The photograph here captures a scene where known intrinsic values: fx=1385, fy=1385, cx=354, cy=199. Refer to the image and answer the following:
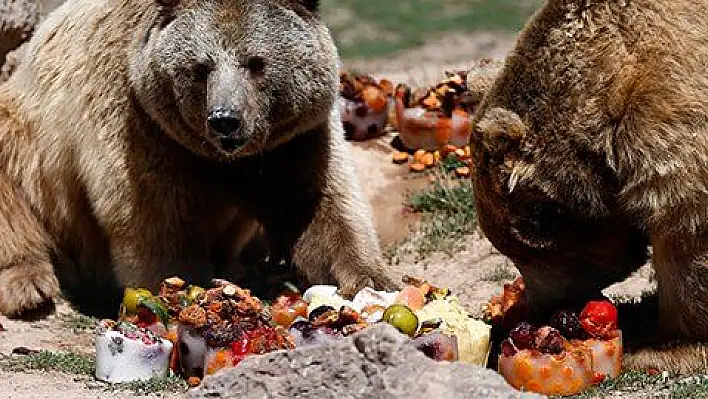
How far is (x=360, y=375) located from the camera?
162 inches

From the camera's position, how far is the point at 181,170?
680cm

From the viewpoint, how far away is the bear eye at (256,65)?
6.39m

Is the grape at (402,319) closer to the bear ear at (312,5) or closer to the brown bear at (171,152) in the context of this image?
the brown bear at (171,152)

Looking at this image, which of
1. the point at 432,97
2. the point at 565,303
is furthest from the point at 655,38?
the point at 432,97

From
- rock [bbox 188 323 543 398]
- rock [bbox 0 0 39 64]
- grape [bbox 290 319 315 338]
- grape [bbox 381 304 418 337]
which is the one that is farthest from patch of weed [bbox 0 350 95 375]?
rock [bbox 0 0 39 64]

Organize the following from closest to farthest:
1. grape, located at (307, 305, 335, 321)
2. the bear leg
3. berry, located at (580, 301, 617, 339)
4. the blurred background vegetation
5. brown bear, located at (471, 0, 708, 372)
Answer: brown bear, located at (471, 0, 708, 372) < berry, located at (580, 301, 617, 339) < grape, located at (307, 305, 335, 321) < the bear leg < the blurred background vegetation

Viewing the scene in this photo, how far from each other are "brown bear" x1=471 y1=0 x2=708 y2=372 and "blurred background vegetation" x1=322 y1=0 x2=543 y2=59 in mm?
7796

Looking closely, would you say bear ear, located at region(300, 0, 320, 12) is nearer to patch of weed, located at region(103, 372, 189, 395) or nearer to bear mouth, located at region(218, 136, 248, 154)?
bear mouth, located at region(218, 136, 248, 154)

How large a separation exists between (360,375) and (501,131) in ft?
5.37

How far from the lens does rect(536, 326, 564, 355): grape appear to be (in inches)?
209

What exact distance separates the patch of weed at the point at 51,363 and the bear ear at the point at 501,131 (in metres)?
1.89

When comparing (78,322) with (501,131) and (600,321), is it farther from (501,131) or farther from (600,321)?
(600,321)

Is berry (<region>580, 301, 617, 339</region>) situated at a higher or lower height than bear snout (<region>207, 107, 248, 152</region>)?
lower

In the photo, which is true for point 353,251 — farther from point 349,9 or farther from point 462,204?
point 349,9
